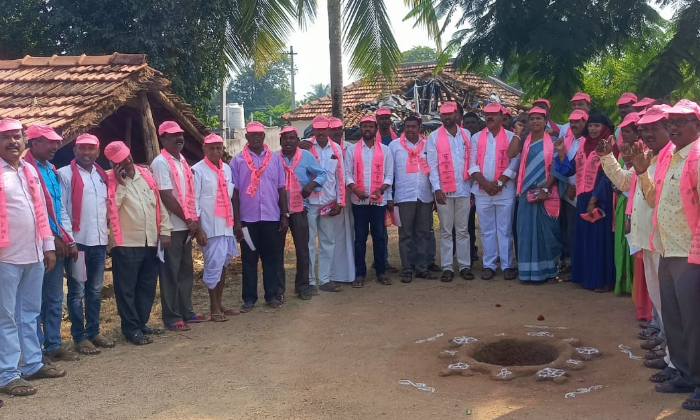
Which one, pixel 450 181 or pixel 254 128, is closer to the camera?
pixel 254 128

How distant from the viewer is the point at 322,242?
902cm

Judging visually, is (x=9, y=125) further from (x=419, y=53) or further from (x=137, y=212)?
(x=419, y=53)

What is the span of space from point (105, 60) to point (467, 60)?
4.95 m

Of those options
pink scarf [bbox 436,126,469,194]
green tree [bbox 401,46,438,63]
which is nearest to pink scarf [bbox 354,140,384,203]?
pink scarf [bbox 436,126,469,194]

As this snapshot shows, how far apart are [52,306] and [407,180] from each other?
442cm

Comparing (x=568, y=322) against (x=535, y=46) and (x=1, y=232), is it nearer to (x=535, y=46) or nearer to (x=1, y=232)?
(x=535, y=46)

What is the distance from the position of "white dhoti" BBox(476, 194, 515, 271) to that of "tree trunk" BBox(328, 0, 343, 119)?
4.57 m

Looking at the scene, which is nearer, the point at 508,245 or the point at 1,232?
the point at 1,232

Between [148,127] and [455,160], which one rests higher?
[148,127]

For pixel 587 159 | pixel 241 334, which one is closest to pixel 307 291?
Result: pixel 241 334

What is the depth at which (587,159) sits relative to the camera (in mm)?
8211

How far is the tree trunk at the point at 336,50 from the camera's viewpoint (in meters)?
12.7

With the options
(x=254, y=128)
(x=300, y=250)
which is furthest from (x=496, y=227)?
(x=254, y=128)

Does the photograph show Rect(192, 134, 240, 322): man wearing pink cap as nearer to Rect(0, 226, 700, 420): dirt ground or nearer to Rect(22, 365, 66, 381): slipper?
Rect(0, 226, 700, 420): dirt ground
